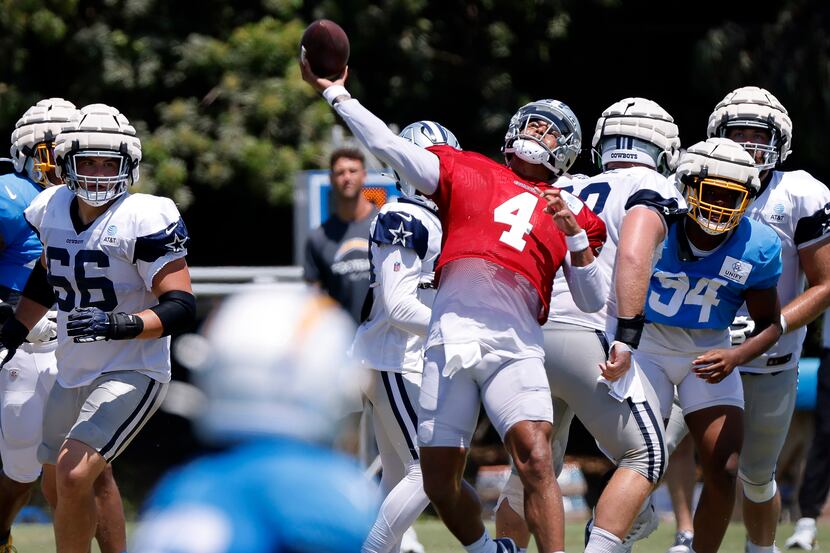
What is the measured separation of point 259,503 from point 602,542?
2568 mm

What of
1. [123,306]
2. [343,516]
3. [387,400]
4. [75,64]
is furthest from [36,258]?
[75,64]

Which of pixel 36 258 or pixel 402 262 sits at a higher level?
pixel 402 262

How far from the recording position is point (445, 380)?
193 inches

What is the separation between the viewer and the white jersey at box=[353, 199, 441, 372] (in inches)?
214

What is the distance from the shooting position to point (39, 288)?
225 inches

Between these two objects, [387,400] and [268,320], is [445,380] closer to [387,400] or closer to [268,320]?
[387,400]

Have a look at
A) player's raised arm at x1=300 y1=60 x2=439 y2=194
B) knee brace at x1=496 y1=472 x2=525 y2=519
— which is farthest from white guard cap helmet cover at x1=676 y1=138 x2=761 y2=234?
knee brace at x1=496 y1=472 x2=525 y2=519

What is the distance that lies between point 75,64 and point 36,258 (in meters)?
5.99

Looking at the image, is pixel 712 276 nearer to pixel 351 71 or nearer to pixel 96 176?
pixel 96 176

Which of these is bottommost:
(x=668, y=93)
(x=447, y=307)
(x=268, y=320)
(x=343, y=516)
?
(x=668, y=93)

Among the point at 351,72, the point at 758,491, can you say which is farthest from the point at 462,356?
the point at 351,72

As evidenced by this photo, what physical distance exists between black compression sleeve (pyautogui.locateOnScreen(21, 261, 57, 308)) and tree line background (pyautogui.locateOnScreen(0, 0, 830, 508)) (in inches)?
210

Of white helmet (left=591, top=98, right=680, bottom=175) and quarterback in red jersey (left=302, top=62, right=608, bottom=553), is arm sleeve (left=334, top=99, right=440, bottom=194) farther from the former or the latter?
white helmet (left=591, top=98, right=680, bottom=175)

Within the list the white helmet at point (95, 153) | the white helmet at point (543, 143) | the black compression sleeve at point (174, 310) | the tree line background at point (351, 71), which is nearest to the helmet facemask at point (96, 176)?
the white helmet at point (95, 153)
